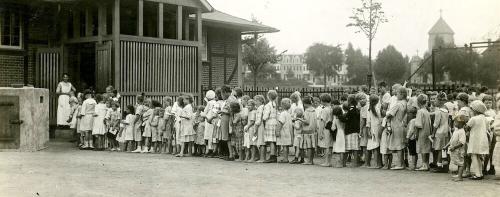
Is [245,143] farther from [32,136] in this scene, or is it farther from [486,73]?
[486,73]

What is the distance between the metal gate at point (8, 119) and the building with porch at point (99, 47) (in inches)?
177

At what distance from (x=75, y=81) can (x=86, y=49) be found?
1348mm

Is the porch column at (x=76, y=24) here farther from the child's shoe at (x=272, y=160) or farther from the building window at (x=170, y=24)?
the child's shoe at (x=272, y=160)

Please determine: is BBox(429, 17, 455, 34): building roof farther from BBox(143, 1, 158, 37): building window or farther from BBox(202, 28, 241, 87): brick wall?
BBox(143, 1, 158, 37): building window

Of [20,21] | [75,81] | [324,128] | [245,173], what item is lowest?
[245,173]

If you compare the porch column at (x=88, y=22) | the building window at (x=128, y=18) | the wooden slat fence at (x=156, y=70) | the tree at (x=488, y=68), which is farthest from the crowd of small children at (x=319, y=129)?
the tree at (x=488, y=68)

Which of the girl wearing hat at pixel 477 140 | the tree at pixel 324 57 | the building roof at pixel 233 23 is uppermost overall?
the tree at pixel 324 57

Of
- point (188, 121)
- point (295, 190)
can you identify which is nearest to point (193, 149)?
point (188, 121)

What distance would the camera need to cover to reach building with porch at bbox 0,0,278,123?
18328 millimetres

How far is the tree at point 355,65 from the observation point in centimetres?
8275

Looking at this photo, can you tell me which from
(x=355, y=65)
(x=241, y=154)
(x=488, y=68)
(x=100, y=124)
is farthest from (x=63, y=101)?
(x=355, y=65)

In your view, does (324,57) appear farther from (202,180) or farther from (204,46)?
(202,180)

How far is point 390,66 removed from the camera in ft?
235

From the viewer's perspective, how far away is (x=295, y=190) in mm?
8758
